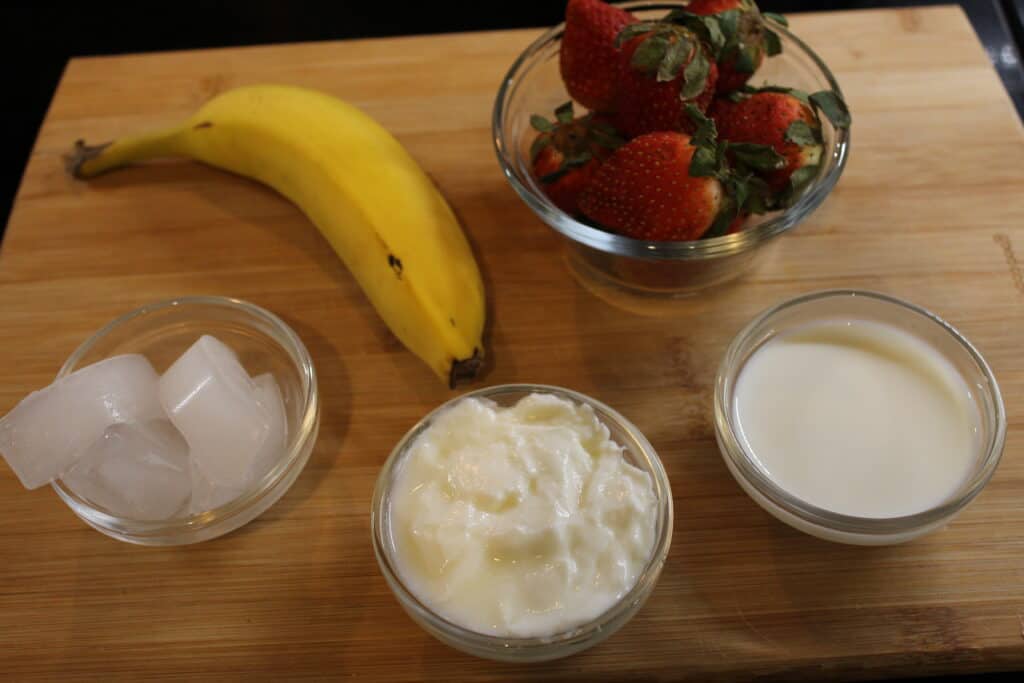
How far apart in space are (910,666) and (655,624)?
0.96ft

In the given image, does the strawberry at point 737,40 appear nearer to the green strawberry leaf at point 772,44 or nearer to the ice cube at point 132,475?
the green strawberry leaf at point 772,44

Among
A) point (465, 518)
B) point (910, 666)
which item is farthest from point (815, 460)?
point (465, 518)

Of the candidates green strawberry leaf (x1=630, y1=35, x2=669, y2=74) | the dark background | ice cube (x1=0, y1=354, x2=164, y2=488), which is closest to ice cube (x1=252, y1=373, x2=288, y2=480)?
ice cube (x1=0, y1=354, x2=164, y2=488)

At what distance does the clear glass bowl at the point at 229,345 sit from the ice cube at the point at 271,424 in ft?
0.04

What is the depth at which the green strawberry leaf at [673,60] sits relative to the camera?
112 centimetres

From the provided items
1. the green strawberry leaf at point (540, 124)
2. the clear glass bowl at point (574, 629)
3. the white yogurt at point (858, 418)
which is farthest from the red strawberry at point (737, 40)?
the clear glass bowl at point (574, 629)

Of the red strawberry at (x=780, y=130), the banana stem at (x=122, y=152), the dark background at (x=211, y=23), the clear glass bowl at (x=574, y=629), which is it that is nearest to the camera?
the clear glass bowl at (x=574, y=629)

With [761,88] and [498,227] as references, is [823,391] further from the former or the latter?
[498,227]

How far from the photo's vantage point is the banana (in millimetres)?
1193

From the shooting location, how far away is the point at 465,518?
964mm

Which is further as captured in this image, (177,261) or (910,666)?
(177,261)

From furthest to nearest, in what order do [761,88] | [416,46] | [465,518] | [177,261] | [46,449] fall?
1. [416,46]
2. [177,261]
3. [761,88]
4. [46,449]
5. [465,518]

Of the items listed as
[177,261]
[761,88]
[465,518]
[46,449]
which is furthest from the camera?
[177,261]

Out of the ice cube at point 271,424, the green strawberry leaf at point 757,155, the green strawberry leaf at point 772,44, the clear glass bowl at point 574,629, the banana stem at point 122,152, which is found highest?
the green strawberry leaf at point 772,44
